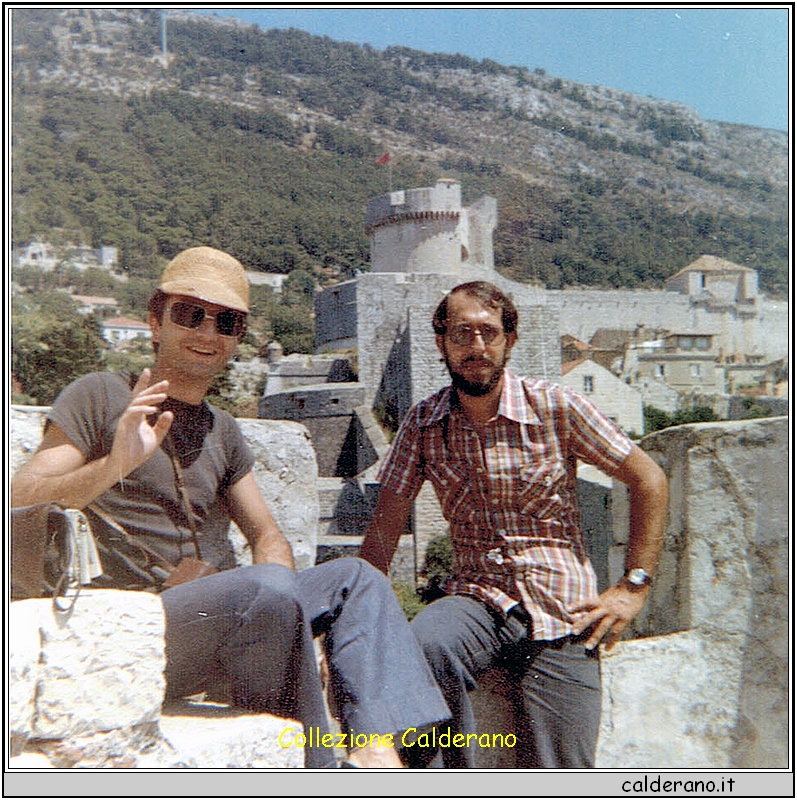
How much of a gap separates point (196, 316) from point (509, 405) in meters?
0.90

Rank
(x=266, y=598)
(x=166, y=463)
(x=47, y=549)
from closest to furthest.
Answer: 1. (x=47, y=549)
2. (x=266, y=598)
3. (x=166, y=463)

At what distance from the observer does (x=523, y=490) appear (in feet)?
7.03

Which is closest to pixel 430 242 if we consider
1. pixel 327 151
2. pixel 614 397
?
pixel 327 151

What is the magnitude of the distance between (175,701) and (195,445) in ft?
2.13

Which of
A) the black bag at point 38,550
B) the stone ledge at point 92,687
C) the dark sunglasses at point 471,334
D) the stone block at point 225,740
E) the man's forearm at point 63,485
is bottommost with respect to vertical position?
the stone block at point 225,740

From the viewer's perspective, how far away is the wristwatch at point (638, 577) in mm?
2156

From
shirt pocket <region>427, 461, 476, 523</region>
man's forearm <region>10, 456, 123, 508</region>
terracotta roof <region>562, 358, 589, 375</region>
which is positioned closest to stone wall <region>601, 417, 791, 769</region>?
shirt pocket <region>427, 461, 476, 523</region>

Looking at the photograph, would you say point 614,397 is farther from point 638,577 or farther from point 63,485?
point 63,485

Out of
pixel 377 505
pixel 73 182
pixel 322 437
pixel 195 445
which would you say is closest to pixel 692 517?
pixel 377 505

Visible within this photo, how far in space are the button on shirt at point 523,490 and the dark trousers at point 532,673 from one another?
0.05m

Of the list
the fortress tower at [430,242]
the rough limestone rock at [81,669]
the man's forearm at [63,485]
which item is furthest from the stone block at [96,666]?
the fortress tower at [430,242]

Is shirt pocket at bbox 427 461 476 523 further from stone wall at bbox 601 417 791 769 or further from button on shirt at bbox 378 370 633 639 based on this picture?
stone wall at bbox 601 417 791 769

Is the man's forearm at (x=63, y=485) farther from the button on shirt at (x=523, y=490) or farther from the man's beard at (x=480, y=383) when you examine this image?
the man's beard at (x=480, y=383)
